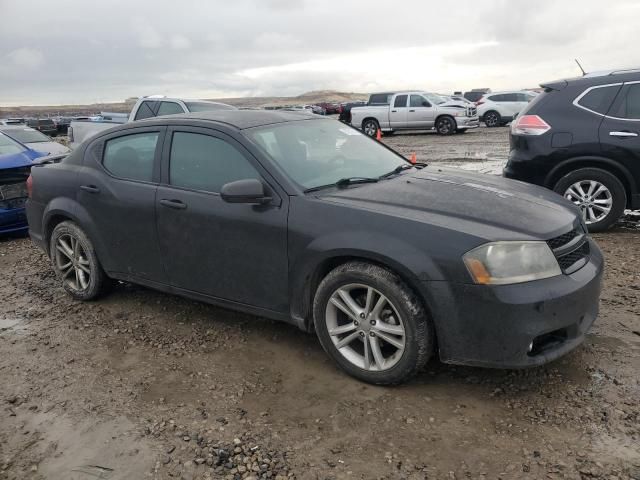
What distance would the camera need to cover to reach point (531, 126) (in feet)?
21.9

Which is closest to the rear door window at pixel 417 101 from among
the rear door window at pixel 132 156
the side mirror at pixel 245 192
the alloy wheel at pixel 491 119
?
the alloy wheel at pixel 491 119

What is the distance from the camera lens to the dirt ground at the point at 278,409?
9.08 ft

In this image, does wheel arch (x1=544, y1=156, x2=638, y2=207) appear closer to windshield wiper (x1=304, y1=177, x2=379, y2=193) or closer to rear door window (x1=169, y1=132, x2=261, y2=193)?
windshield wiper (x1=304, y1=177, x2=379, y2=193)

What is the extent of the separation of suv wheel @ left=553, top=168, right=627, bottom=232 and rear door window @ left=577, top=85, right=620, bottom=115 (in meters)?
0.69

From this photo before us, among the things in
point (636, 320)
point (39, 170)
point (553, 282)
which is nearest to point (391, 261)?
point (553, 282)

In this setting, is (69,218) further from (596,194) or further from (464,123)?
(464,123)

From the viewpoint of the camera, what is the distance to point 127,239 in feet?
14.8

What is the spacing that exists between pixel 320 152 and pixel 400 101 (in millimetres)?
20284

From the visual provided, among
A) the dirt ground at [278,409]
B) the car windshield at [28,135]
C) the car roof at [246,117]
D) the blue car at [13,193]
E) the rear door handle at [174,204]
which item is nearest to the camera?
the dirt ground at [278,409]

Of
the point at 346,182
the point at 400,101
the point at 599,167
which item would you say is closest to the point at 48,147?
the point at 346,182

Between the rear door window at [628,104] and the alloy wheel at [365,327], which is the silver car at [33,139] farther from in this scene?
the rear door window at [628,104]

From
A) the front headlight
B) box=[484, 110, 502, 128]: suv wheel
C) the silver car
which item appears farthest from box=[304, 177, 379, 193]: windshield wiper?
box=[484, 110, 502, 128]: suv wheel

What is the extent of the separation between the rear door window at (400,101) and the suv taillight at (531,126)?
1711 centimetres

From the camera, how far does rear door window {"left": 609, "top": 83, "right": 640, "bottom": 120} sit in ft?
20.5
